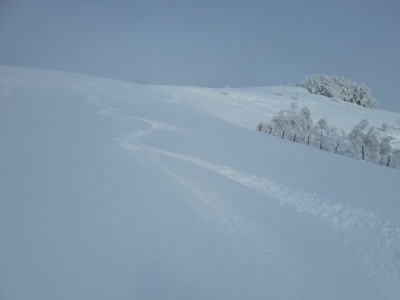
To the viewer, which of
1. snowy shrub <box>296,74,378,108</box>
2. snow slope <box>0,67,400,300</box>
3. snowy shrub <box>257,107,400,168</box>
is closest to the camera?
snow slope <box>0,67,400,300</box>

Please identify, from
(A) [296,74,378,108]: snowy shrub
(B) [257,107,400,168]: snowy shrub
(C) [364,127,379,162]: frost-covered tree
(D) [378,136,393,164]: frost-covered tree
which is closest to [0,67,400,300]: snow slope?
(B) [257,107,400,168]: snowy shrub

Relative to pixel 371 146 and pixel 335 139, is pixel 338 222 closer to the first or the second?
pixel 335 139

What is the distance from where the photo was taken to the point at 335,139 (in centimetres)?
1969

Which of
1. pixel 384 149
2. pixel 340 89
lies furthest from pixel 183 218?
pixel 340 89

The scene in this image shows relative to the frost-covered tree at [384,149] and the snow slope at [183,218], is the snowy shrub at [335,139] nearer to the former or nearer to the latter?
the frost-covered tree at [384,149]

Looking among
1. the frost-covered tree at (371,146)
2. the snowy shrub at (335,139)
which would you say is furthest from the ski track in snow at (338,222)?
the frost-covered tree at (371,146)

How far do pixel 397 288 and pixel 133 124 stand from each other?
11736 millimetres

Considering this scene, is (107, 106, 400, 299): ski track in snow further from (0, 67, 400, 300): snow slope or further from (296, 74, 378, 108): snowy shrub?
(296, 74, 378, 108): snowy shrub

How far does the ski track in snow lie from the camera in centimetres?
533

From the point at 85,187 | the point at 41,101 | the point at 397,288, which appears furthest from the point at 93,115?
the point at 397,288

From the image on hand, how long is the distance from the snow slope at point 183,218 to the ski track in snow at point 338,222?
1.3 inches

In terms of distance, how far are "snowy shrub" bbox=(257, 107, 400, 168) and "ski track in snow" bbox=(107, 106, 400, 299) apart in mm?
10402

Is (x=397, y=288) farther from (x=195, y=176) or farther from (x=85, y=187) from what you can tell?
(x=85, y=187)

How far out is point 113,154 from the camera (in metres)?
10.1
